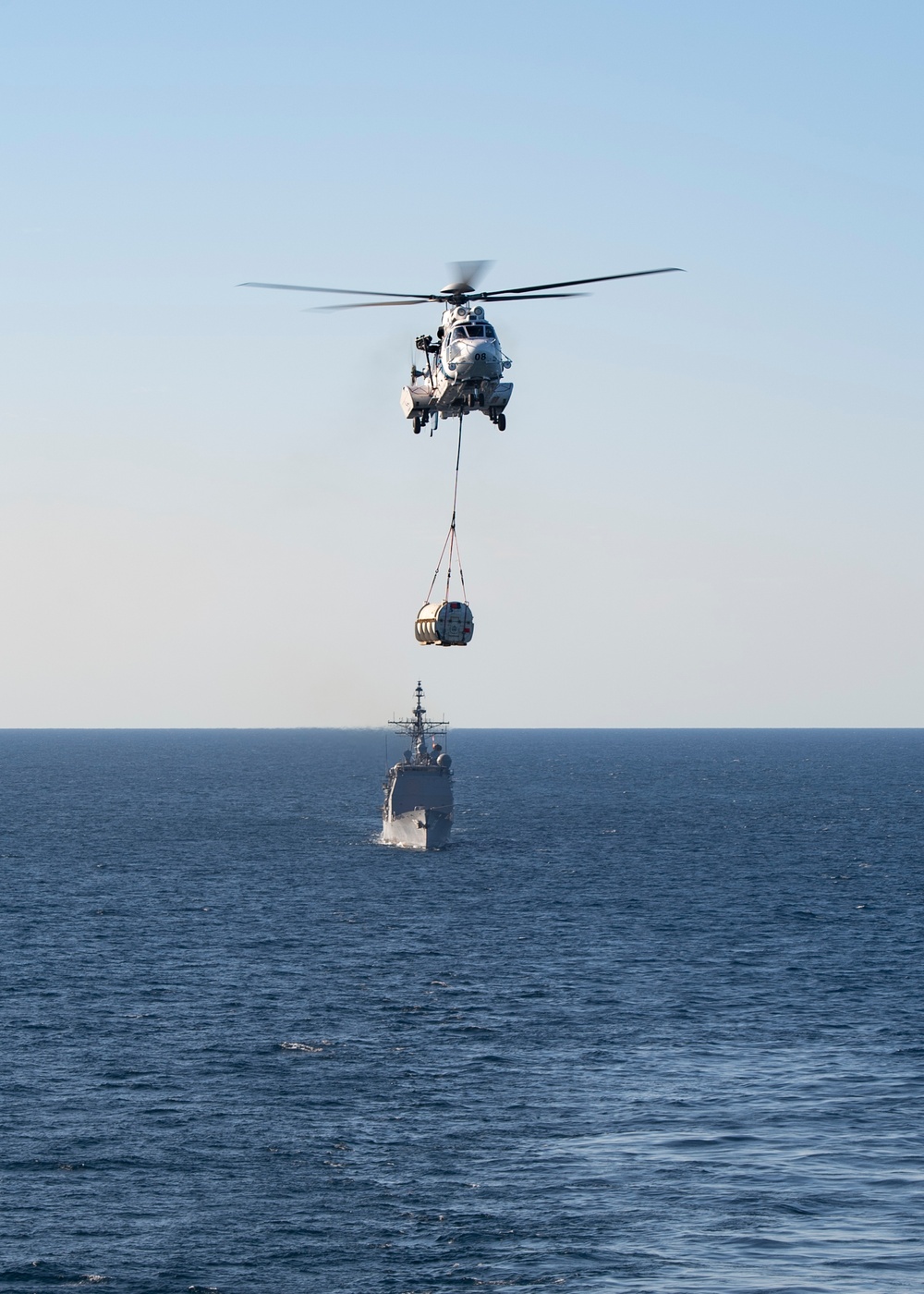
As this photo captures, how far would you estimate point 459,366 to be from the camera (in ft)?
162

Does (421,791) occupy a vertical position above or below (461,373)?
below

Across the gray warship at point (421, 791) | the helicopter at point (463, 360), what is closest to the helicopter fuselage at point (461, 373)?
the helicopter at point (463, 360)

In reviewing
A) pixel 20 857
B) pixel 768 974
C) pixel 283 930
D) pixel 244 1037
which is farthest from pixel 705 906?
pixel 20 857

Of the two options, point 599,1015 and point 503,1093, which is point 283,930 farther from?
point 503,1093

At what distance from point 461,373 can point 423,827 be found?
92714mm

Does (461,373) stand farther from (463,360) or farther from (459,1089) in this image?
(459,1089)

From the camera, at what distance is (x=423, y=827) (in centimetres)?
13838

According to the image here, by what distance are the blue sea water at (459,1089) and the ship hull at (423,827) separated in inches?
803

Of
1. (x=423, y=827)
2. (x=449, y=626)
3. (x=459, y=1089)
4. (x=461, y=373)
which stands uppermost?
(x=461, y=373)

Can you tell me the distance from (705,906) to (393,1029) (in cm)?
4417

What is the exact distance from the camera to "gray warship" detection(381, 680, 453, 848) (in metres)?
137

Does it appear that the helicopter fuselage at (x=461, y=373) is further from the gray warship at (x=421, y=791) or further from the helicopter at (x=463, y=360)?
the gray warship at (x=421, y=791)

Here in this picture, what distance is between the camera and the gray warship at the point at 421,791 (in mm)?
136750

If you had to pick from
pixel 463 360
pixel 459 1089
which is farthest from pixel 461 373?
pixel 459 1089
